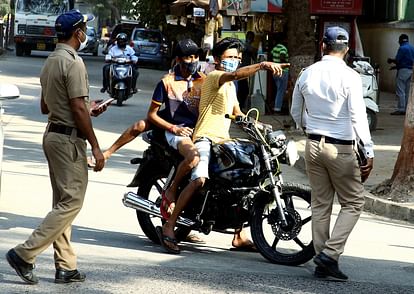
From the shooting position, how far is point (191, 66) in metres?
8.27

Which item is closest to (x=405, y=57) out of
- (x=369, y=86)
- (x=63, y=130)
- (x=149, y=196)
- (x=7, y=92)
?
(x=369, y=86)

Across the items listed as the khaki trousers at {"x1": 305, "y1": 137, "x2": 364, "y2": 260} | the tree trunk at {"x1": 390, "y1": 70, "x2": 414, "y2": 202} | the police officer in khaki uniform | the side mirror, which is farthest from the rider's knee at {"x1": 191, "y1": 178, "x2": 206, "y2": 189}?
the tree trunk at {"x1": 390, "y1": 70, "x2": 414, "y2": 202}

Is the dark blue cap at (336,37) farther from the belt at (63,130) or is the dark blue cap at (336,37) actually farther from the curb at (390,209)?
the curb at (390,209)

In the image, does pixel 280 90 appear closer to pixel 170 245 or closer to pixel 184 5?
pixel 184 5

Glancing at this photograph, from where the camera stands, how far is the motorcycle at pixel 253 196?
25.5 feet

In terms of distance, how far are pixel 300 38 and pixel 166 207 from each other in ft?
35.8

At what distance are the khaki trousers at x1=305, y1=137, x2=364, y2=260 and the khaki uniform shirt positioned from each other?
191cm

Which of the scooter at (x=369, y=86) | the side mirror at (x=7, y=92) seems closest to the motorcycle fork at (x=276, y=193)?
the side mirror at (x=7, y=92)

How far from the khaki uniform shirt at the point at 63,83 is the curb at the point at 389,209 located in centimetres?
536

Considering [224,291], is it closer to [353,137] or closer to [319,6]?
[353,137]

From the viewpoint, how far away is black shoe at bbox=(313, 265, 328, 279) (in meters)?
7.29

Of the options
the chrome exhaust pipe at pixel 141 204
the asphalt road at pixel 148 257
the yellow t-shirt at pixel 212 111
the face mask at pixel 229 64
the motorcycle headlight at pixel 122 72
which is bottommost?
the motorcycle headlight at pixel 122 72

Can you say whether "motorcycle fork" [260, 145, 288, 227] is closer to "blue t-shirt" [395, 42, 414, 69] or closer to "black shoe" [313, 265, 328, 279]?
"black shoe" [313, 265, 328, 279]

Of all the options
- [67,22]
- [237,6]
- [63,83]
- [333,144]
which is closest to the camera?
[63,83]
